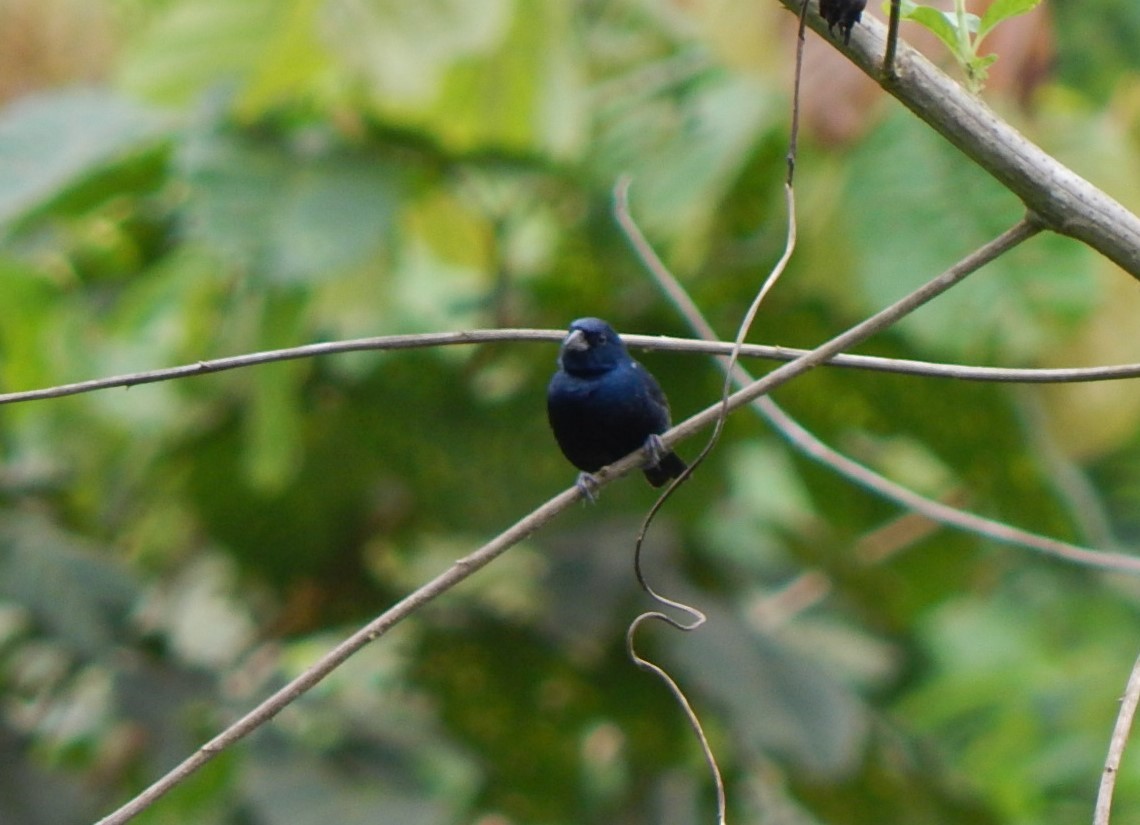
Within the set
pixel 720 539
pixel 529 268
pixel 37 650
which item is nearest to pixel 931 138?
pixel 529 268

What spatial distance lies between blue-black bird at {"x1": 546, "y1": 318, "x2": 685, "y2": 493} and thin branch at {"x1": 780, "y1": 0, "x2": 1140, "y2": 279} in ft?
3.81

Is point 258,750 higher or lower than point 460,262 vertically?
lower

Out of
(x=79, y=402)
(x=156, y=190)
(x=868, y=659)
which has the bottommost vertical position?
(x=868, y=659)

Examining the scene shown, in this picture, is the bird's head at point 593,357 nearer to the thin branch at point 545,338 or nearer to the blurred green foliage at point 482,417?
the blurred green foliage at point 482,417

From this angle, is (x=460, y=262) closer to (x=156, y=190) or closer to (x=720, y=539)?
(x=156, y=190)

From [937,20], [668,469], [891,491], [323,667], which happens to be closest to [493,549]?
[323,667]

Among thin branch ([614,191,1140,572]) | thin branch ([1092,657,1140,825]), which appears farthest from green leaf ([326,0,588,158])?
thin branch ([1092,657,1140,825])

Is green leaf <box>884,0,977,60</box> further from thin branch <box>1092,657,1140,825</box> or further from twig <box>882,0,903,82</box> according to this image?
thin branch <box>1092,657,1140,825</box>

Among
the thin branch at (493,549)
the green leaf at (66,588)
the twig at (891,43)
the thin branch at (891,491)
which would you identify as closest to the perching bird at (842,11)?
the twig at (891,43)

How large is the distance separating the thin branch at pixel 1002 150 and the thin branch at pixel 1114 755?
A: 0.41 metres

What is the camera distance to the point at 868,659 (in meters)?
4.88

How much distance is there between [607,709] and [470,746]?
0.40 meters

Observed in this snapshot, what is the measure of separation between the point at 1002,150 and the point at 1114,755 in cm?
57

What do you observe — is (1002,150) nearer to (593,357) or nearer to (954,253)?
(593,357)
